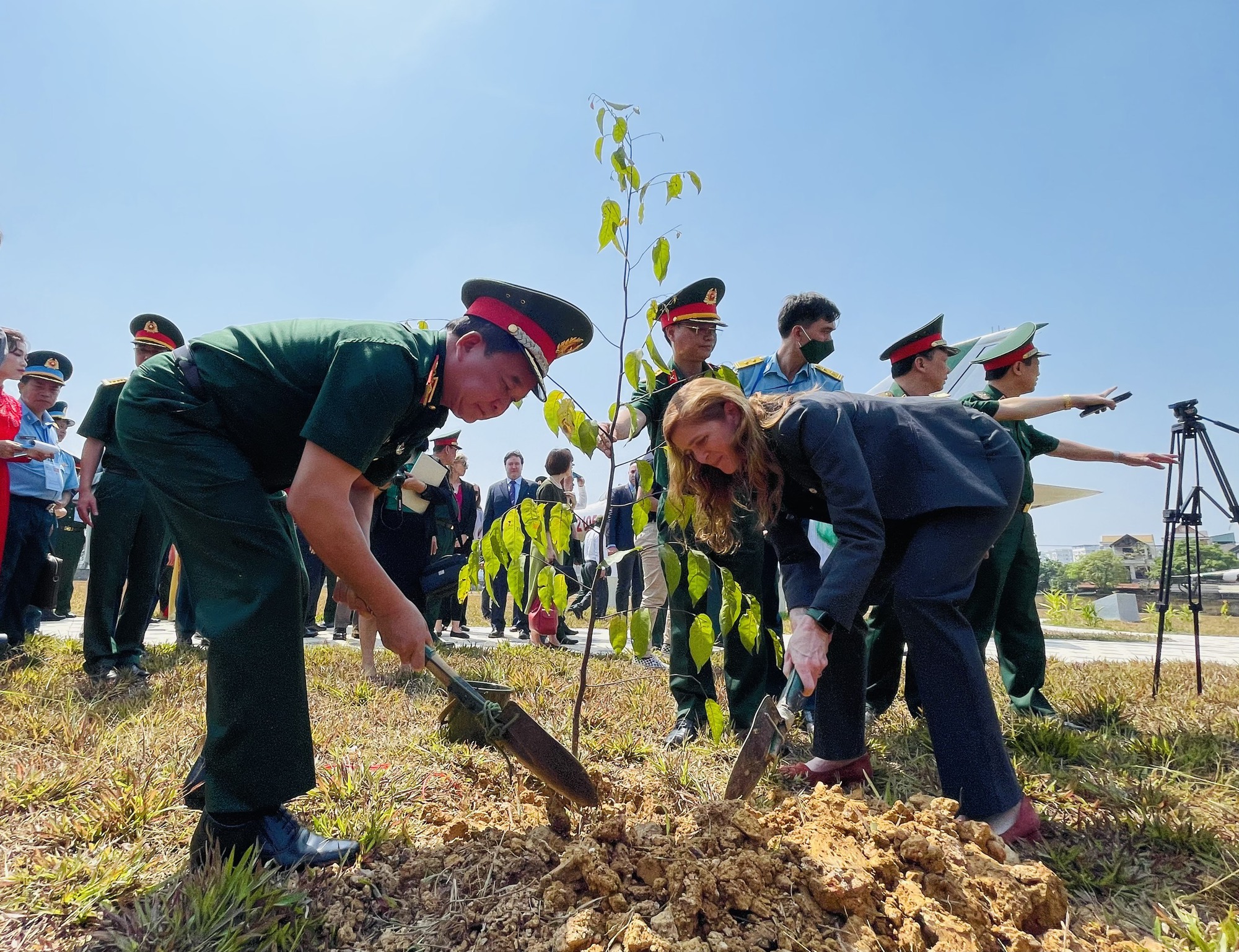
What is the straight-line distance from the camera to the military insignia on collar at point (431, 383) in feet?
6.01

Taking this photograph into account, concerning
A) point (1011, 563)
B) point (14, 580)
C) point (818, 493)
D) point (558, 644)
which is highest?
point (818, 493)

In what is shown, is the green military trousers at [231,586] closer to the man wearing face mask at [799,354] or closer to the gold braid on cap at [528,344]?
the gold braid on cap at [528,344]

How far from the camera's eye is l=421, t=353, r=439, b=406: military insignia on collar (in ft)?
6.01

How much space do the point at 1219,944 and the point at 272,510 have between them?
91.0 inches

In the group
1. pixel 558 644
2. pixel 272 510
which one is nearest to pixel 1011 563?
pixel 272 510

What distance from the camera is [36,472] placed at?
4992 mm

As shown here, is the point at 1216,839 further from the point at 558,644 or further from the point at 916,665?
the point at 558,644

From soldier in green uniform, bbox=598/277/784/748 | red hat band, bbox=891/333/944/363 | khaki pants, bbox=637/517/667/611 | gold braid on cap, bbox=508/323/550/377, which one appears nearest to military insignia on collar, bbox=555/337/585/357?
gold braid on cap, bbox=508/323/550/377

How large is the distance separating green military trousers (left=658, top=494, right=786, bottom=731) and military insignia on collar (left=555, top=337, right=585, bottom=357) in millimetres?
1156

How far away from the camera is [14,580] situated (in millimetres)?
4648

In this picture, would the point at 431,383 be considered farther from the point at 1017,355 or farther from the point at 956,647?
the point at 1017,355

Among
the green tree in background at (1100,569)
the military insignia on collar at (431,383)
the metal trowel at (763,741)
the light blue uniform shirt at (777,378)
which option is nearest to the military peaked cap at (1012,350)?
the light blue uniform shirt at (777,378)

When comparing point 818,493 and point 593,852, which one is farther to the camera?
point 818,493

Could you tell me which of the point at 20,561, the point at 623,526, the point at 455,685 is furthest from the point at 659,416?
the point at 623,526
